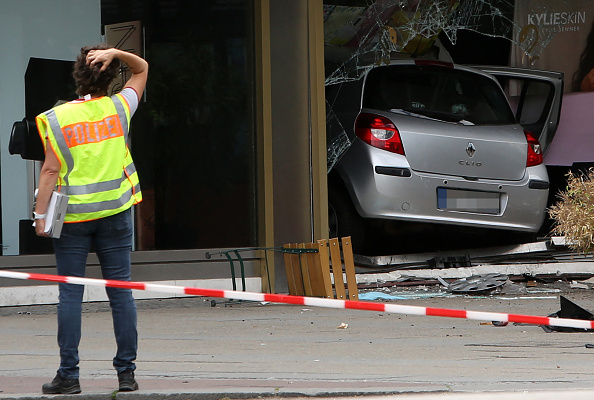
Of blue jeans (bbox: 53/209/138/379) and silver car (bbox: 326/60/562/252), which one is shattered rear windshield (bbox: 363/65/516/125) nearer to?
silver car (bbox: 326/60/562/252)

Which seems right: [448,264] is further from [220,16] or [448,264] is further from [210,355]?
[210,355]

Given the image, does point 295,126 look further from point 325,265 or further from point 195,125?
point 325,265

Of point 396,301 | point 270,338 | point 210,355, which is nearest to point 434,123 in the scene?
point 396,301

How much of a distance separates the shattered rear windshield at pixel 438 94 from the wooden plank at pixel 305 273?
1.90 metres

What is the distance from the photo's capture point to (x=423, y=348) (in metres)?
5.79

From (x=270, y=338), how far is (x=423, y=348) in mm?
1038

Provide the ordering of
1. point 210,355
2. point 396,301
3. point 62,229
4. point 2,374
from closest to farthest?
point 62,229 → point 2,374 → point 210,355 → point 396,301

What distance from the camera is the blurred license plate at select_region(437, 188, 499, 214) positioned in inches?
359

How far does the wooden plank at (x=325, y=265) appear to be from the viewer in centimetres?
779

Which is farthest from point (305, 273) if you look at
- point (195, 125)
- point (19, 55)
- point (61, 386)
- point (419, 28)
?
point (61, 386)

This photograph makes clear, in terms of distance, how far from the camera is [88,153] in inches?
178

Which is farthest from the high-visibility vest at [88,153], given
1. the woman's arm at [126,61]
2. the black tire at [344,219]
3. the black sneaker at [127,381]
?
the black tire at [344,219]

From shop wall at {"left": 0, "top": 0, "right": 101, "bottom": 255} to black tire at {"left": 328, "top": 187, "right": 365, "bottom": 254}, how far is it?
112 inches

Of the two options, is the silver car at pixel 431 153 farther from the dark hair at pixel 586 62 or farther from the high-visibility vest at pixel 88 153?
the high-visibility vest at pixel 88 153
